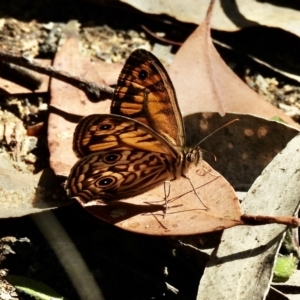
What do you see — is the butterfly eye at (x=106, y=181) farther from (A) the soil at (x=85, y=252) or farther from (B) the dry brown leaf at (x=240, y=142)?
(B) the dry brown leaf at (x=240, y=142)

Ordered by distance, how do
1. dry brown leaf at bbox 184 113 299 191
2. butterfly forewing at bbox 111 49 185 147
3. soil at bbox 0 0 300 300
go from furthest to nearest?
dry brown leaf at bbox 184 113 299 191, butterfly forewing at bbox 111 49 185 147, soil at bbox 0 0 300 300

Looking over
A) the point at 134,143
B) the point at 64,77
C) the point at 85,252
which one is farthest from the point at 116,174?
the point at 64,77

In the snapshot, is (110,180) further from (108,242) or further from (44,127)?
(44,127)

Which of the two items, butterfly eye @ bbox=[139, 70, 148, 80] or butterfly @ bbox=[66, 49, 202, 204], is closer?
butterfly @ bbox=[66, 49, 202, 204]

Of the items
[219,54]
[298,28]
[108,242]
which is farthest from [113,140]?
[298,28]

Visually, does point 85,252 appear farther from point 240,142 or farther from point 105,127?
point 240,142

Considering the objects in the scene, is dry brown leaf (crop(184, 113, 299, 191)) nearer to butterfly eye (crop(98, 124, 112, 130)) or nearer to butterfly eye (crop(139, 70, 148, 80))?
butterfly eye (crop(139, 70, 148, 80))

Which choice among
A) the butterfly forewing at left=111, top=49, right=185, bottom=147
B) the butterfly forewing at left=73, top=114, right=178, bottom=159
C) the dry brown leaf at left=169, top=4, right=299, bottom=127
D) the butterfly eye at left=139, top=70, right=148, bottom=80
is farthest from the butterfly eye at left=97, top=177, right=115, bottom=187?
the dry brown leaf at left=169, top=4, right=299, bottom=127
